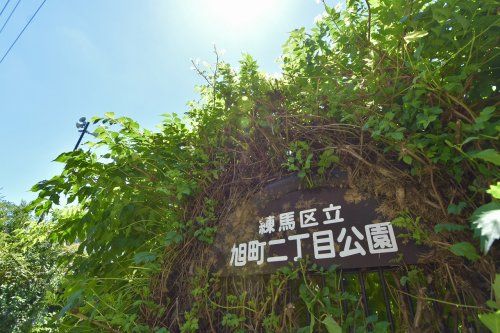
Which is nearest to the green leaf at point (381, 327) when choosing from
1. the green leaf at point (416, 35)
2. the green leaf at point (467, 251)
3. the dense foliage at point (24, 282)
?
the green leaf at point (467, 251)

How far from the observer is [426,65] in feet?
4.07

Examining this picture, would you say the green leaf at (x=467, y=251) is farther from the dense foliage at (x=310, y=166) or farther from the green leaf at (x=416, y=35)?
the green leaf at (x=416, y=35)

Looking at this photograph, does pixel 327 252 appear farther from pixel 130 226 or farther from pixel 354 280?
pixel 130 226

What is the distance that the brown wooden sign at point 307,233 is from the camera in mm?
1354

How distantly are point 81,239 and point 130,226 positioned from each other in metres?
0.58

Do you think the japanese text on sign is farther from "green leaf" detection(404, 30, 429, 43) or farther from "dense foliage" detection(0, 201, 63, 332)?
"dense foliage" detection(0, 201, 63, 332)

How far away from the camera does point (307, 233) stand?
1562mm

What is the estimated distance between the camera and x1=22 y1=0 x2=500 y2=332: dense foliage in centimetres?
121

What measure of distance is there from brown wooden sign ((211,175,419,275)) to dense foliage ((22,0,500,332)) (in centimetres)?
9

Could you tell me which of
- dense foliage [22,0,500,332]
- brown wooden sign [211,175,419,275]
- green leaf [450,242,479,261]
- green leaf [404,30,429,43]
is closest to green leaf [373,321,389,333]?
dense foliage [22,0,500,332]

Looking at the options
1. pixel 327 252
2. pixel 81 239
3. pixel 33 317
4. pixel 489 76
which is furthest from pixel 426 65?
pixel 33 317

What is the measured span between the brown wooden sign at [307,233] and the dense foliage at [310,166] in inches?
3.4

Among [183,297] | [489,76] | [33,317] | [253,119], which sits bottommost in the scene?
[33,317]

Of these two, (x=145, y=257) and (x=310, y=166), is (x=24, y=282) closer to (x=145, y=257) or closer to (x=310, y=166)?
(x=145, y=257)
